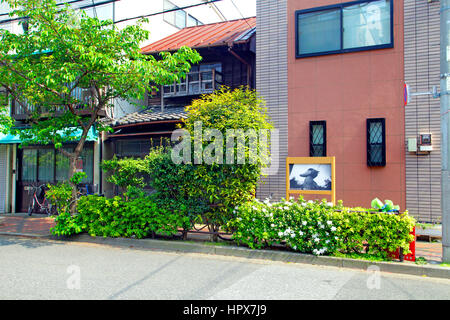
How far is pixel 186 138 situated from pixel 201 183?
1.04 metres

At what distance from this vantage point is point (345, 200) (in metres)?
9.78

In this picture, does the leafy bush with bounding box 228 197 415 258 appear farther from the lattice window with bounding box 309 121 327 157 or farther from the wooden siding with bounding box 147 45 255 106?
the wooden siding with bounding box 147 45 255 106

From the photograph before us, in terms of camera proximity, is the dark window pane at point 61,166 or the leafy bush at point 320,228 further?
the dark window pane at point 61,166

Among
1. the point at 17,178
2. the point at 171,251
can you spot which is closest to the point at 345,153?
the point at 171,251

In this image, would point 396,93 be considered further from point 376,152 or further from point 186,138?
point 186,138

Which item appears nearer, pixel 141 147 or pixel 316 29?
pixel 316 29

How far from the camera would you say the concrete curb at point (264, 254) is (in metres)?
6.14

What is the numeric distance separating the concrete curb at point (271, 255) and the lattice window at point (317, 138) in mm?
3814

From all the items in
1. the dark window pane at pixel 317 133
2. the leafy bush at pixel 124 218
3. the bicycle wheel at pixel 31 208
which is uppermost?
the dark window pane at pixel 317 133

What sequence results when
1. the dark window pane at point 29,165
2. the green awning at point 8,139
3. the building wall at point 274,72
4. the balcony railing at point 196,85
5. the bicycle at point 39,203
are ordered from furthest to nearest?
the dark window pane at point 29,165, the bicycle at point 39,203, the green awning at point 8,139, the balcony railing at point 196,85, the building wall at point 274,72

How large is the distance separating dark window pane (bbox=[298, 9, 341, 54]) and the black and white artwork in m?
3.96

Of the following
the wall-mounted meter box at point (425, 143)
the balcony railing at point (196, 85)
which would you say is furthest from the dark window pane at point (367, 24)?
the balcony railing at point (196, 85)

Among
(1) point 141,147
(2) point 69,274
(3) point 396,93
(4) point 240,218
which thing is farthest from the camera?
(1) point 141,147

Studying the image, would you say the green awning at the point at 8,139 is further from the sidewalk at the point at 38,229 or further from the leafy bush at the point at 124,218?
the leafy bush at the point at 124,218
